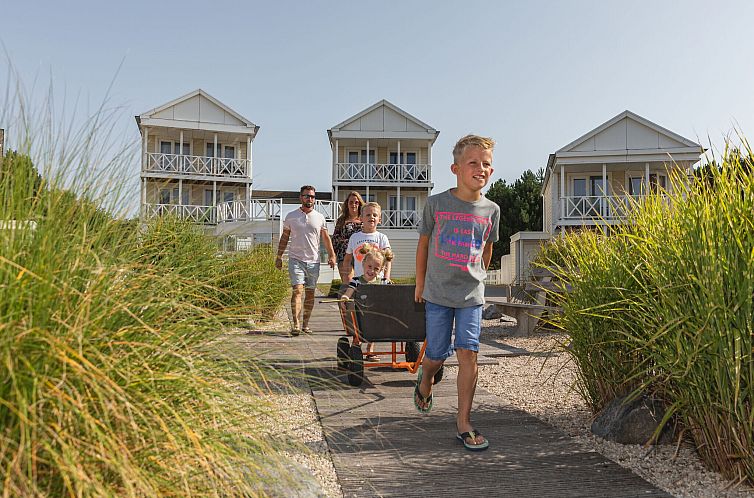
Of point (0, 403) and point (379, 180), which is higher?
point (379, 180)

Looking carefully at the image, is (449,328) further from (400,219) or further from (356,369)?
(400,219)

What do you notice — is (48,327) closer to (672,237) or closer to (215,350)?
(215,350)

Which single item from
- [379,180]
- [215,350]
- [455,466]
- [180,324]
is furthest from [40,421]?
[379,180]

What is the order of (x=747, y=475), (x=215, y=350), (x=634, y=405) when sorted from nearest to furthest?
(x=215, y=350) < (x=747, y=475) < (x=634, y=405)

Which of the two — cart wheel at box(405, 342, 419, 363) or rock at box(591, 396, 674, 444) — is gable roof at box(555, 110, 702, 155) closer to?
cart wheel at box(405, 342, 419, 363)

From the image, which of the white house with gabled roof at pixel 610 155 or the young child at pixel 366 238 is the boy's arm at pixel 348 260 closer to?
the young child at pixel 366 238

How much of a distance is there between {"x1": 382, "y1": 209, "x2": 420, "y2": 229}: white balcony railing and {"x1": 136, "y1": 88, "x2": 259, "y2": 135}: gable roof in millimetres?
8067

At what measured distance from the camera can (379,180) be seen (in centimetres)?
3195

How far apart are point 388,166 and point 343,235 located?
2542 cm

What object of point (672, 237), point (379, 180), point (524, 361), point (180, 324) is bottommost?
point (524, 361)

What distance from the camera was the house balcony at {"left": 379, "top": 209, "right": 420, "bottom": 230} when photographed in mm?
31672

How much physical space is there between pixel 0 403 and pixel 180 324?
2.02ft

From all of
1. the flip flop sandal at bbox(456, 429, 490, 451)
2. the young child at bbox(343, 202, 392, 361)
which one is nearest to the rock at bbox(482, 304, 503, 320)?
the young child at bbox(343, 202, 392, 361)

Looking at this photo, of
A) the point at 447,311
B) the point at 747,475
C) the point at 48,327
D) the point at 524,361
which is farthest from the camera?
the point at 524,361
